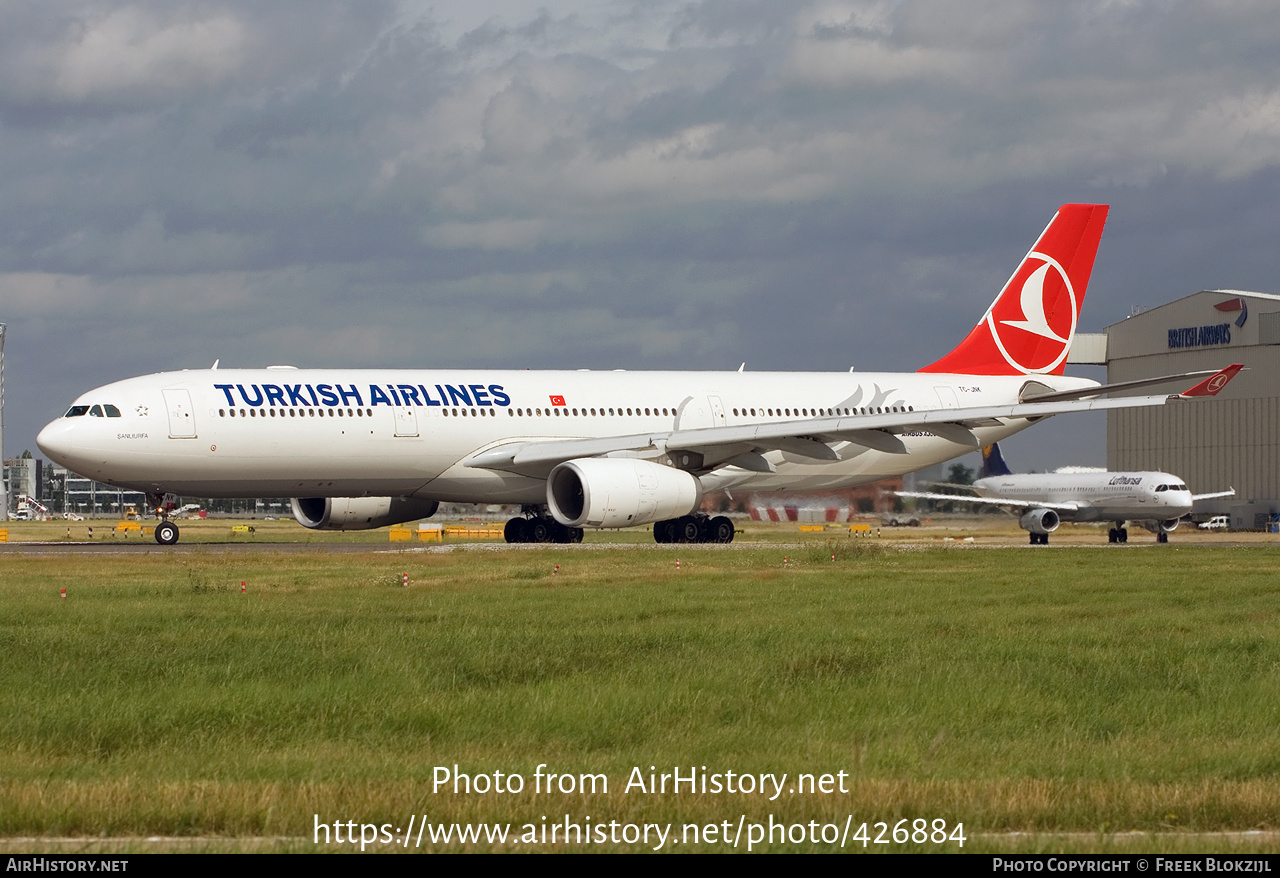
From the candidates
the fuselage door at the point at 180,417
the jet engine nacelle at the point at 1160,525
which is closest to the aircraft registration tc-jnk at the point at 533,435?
the fuselage door at the point at 180,417

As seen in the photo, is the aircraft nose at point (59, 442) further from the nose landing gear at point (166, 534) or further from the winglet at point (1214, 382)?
the winglet at point (1214, 382)

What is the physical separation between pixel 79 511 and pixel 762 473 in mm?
157791

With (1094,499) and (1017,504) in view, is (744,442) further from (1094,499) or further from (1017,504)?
(1094,499)

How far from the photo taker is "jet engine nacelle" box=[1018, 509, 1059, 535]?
47553 millimetres

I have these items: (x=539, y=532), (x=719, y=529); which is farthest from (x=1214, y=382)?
(x=539, y=532)

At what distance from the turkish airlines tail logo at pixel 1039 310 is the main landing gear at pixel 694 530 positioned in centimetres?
806

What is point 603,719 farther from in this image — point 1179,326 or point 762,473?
point 1179,326

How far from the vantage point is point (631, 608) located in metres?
16.7

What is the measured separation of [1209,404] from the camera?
67875 mm

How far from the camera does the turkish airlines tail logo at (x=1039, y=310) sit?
39.0 metres

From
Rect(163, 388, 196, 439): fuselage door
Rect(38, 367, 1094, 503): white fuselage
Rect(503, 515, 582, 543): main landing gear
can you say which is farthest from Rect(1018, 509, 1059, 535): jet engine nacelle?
Rect(163, 388, 196, 439): fuselage door

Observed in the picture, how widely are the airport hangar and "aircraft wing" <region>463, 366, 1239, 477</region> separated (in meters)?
31.5

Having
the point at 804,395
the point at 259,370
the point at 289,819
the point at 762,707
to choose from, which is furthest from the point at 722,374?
the point at 289,819

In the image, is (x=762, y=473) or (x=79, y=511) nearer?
(x=762, y=473)
